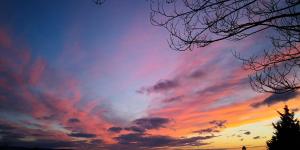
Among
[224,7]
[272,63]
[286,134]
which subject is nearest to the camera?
[224,7]

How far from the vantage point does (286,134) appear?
2945 centimetres

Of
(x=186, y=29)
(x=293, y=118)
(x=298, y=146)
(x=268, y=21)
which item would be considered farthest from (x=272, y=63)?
(x=293, y=118)

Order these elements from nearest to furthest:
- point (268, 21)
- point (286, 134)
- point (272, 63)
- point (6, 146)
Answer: point (268, 21) < point (272, 63) < point (286, 134) < point (6, 146)

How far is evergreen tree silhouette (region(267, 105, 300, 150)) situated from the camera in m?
28.4

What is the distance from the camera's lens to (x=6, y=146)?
169m

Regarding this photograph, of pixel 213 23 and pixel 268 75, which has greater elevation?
pixel 213 23

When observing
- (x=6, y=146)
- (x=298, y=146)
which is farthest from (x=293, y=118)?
(x=6, y=146)

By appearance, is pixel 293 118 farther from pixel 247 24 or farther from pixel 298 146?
pixel 247 24

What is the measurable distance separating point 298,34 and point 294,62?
27.9 inches

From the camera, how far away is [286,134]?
2945 centimetres

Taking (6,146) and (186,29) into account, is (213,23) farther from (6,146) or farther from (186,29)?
(6,146)

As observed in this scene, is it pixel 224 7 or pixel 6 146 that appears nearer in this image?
pixel 224 7

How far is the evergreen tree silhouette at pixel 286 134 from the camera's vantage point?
28.4 m

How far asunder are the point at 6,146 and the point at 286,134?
17091 cm
